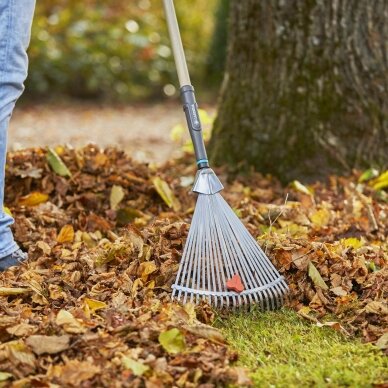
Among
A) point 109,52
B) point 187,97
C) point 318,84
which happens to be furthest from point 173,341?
point 109,52

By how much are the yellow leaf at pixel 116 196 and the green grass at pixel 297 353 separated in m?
1.30

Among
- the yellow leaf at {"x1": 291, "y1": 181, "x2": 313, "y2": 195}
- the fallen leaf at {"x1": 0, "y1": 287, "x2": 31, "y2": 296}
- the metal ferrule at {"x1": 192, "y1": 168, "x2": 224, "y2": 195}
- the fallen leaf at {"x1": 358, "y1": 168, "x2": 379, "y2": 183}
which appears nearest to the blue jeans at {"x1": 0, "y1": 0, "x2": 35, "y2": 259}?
the fallen leaf at {"x1": 0, "y1": 287, "x2": 31, "y2": 296}

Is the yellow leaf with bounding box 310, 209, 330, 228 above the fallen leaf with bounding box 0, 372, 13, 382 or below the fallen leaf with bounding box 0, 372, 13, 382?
above

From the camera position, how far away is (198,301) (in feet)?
9.57

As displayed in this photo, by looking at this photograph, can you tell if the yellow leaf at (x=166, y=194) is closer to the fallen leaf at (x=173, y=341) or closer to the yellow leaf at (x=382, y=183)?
the yellow leaf at (x=382, y=183)

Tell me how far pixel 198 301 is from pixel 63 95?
6.76 m

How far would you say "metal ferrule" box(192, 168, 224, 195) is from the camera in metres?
3.09

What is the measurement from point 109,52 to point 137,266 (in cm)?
644

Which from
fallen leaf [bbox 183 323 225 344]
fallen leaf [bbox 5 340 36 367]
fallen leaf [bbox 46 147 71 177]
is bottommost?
fallen leaf [bbox 5 340 36 367]

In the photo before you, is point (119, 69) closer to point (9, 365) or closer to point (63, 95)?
point (63, 95)

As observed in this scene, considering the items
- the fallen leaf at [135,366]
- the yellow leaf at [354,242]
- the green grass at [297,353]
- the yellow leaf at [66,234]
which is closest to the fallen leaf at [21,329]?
the fallen leaf at [135,366]

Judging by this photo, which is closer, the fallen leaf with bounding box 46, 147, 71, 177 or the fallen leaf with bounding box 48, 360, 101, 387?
the fallen leaf with bounding box 48, 360, 101, 387

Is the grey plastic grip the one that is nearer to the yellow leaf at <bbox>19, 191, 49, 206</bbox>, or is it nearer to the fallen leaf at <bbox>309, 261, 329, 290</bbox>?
the fallen leaf at <bbox>309, 261, 329, 290</bbox>

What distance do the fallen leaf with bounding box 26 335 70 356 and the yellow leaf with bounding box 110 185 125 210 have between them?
1.57 metres
